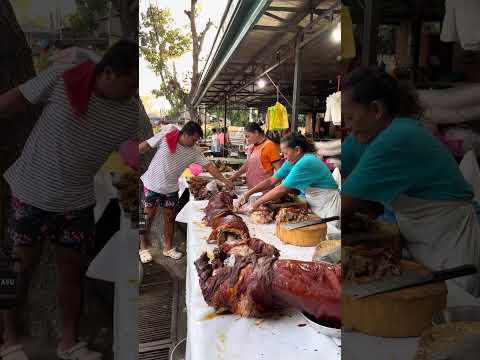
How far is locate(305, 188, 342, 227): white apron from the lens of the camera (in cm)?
212

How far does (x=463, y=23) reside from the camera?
633 millimetres

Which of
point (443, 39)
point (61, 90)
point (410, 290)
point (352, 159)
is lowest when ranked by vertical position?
point (410, 290)

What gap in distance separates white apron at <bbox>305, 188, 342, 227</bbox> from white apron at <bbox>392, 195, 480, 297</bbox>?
52.1 inches

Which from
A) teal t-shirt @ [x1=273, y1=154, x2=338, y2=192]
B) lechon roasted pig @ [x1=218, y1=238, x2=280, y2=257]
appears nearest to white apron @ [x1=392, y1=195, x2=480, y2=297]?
lechon roasted pig @ [x1=218, y1=238, x2=280, y2=257]

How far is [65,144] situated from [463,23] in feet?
2.37

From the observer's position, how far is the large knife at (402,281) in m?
0.68

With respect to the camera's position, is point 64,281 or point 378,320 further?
point 378,320

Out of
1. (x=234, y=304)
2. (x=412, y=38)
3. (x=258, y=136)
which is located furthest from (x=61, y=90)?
(x=258, y=136)

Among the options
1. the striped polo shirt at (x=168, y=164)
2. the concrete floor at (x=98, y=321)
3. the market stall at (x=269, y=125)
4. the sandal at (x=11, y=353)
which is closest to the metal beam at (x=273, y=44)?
the market stall at (x=269, y=125)

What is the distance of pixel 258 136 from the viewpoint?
3881 mm

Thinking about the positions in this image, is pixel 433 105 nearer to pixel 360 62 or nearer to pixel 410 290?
pixel 360 62

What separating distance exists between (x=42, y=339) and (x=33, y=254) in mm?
162

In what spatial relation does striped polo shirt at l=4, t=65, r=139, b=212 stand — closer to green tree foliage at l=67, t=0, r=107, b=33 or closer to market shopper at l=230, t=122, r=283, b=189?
green tree foliage at l=67, t=0, r=107, b=33

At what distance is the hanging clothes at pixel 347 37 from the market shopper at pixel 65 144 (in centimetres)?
36
